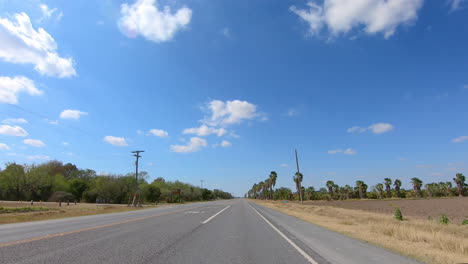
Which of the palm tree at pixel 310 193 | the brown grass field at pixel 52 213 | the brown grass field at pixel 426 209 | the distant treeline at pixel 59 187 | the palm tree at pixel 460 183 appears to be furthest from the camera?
the palm tree at pixel 310 193

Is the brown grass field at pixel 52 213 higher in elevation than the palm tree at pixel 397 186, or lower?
lower

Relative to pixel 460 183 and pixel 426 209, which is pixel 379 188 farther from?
pixel 426 209

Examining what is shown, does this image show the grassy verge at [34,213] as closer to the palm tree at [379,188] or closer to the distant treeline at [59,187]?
the distant treeline at [59,187]

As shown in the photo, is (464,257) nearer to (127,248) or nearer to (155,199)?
(127,248)

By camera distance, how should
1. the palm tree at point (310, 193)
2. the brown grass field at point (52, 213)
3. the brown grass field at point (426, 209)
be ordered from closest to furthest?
the brown grass field at point (52, 213) → the brown grass field at point (426, 209) → the palm tree at point (310, 193)

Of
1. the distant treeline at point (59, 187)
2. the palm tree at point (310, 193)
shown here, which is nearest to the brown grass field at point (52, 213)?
the distant treeline at point (59, 187)

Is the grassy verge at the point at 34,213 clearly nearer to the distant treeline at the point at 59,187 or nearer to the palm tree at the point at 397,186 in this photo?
the distant treeline at the point at 59,187

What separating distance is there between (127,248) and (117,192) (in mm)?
86563

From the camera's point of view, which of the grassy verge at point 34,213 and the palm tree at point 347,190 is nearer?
the grassy verge at point 34,213

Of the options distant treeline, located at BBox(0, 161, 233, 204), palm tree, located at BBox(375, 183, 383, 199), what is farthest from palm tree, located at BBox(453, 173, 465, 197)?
distant treeline, located at BBox(0, 161, 233, 204)

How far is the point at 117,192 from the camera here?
89.1 metres

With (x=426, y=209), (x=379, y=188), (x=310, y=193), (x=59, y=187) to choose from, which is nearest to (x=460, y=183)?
(x=379, y=188)

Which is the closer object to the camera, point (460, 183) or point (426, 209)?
point (426, 209)

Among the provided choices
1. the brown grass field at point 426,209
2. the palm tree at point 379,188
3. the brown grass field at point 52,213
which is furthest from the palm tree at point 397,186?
the brown grass field at point 52,213
